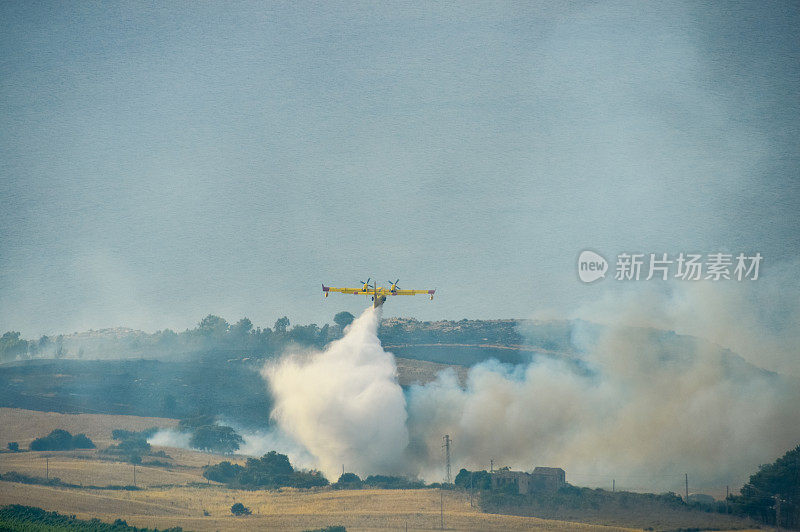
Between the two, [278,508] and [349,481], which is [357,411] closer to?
[349,481]

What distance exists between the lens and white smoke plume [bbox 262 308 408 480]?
533 feet

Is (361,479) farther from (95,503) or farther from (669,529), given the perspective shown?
(669,529)

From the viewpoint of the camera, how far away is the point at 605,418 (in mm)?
183125

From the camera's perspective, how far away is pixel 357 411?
161m

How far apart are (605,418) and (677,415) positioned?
43.8 feet

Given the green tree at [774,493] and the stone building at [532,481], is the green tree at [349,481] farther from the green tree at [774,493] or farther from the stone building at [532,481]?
the green tree at [774,493]

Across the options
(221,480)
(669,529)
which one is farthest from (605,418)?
(221,480)

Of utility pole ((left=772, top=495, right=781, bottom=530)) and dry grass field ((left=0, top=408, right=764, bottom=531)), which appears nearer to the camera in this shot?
utility pole ((left=772, top=495, right=781, bottom=530))

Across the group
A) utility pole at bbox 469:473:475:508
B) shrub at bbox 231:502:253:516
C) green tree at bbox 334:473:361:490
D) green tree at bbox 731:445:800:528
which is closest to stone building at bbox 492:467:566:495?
utility pole at bbox 469:473:475:508

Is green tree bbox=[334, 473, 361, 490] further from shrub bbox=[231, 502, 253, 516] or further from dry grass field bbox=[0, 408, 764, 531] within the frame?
shrub bbox=[231, 502, 253, 516]

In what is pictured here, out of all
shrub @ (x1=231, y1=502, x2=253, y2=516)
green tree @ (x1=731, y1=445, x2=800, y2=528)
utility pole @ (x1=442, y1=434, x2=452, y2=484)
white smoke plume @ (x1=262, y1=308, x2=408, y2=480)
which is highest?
white smoke plume @ (x1=262, y1=308, x2=408, y2=480)

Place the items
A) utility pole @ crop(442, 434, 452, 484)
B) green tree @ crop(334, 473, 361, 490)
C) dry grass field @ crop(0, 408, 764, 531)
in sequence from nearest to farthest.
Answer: dry grass field @ crop(0, 408, 764, 531), utility pole @ crop(442, 434, 452, 484), green tree @ crop(334, 473, 361, 490)

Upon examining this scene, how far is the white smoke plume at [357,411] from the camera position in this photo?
533 feet

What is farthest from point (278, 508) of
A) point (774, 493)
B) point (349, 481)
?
point (774, 493)
